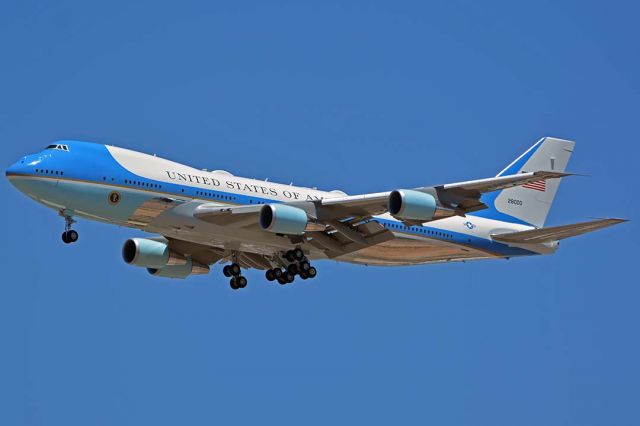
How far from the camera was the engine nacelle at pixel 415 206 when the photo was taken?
150 ft

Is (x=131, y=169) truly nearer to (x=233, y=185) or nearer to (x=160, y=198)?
(x=160, y=198)

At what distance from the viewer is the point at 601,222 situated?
47344 millimetres

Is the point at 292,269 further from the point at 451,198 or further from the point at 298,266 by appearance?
the point at 451,198

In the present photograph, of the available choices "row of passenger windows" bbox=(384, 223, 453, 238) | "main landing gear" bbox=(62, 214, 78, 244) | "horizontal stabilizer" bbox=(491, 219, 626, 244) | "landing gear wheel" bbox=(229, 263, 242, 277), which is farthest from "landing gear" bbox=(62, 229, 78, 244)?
"horizontal stabilizer" bbox=(491, 219, 626, 244)

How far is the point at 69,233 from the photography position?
155 feet

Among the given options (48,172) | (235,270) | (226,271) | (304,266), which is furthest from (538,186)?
(48,172)

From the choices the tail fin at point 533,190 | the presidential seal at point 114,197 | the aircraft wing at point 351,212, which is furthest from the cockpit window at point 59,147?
the tail fin at point 533,190

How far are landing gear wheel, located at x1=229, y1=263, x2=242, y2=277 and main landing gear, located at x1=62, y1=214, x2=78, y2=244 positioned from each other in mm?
9223

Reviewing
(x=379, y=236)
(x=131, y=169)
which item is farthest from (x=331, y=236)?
(x=131, y=169)

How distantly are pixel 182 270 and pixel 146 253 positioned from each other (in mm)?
2457

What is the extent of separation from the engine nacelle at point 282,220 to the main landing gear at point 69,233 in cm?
781

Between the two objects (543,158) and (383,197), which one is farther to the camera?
(543,158)

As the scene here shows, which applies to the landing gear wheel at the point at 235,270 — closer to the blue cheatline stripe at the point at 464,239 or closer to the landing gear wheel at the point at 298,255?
the landing gear wheel at the point at 298,255

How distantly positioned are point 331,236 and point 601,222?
11677mm
